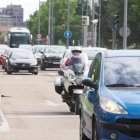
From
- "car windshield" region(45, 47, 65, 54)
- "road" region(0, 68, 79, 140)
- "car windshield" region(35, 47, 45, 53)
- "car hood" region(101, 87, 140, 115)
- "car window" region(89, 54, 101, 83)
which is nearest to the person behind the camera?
"car hood" region(101, 87, 140, 115)

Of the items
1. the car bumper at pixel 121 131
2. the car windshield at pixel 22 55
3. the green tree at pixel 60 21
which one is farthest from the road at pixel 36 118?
the green tree at pixel 60 21

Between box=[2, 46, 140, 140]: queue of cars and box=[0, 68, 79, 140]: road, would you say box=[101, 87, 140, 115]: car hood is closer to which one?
box=[2, 46, 140, 140]: queue of cars

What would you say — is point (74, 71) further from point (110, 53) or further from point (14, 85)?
point (14, 85)

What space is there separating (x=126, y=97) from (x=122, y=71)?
1.07 m

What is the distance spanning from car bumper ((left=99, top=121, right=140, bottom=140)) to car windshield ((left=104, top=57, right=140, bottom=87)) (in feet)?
3.53

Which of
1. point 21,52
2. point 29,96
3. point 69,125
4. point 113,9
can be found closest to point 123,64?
point 69,125

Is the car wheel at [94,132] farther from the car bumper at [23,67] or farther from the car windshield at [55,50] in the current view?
the car windshield at [55,50]

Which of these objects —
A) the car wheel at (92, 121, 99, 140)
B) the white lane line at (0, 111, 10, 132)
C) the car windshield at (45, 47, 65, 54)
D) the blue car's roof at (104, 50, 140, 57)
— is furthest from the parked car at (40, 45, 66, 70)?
the car wheel at (92, 121, 99, 140)

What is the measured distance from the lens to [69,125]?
15.4 meters

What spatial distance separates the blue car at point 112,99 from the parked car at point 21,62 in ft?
103

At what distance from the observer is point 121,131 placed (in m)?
9.30

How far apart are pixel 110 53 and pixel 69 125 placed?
14.7 ft

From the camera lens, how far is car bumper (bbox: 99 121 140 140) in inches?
364

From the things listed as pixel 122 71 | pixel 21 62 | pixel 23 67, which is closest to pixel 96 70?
pixel 122 71
